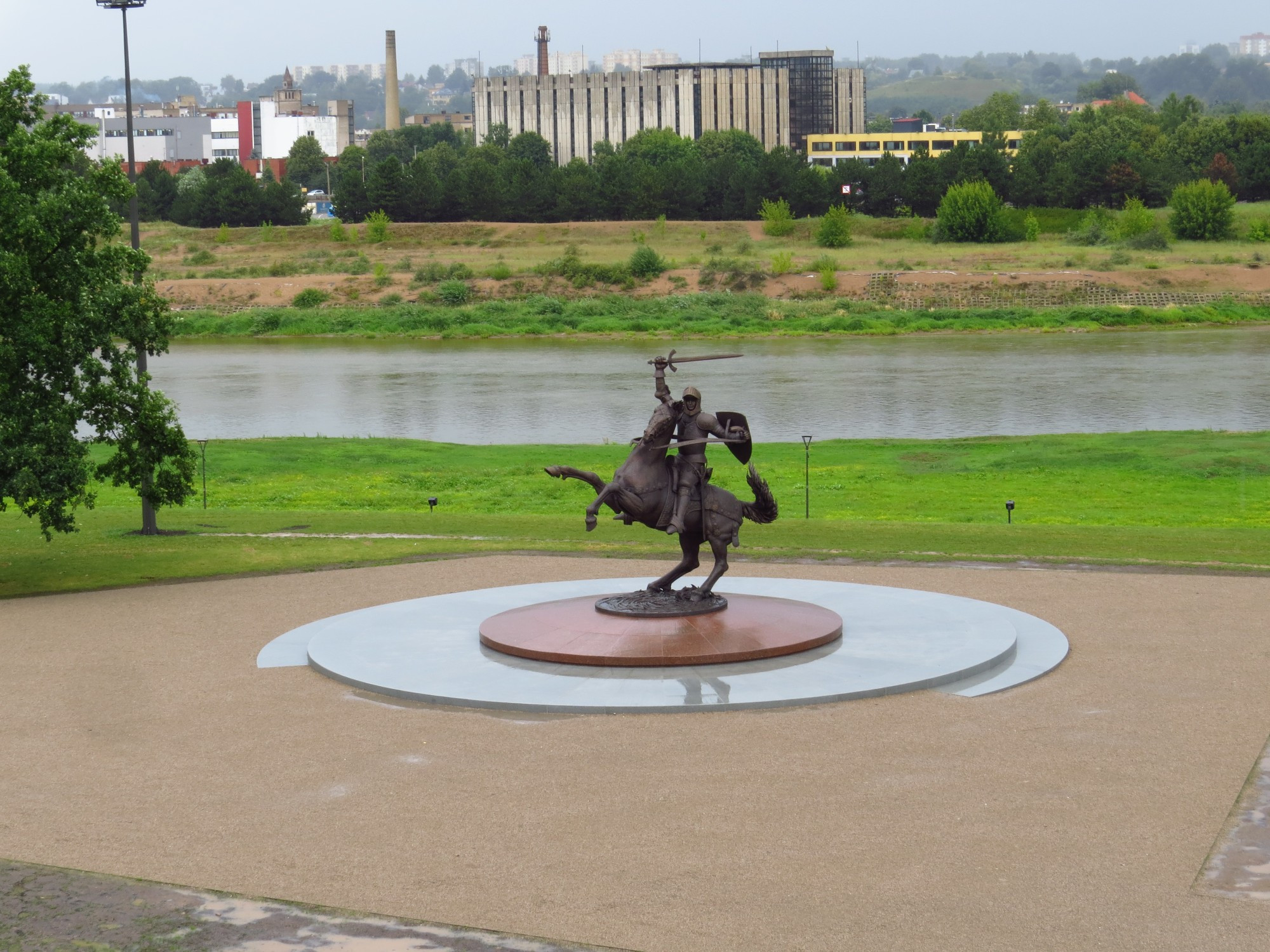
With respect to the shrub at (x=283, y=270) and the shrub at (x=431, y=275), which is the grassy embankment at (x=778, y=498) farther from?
the shrub at (x=283, y=270)

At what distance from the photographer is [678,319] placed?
8888 cm

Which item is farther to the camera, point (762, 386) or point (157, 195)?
point (157, 195)

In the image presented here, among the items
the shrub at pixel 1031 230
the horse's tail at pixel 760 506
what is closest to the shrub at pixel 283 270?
the shrub at pixel 1031 230

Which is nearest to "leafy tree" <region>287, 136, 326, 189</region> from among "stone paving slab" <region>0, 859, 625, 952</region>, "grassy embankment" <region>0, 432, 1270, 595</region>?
"grassy embankment" <region>0, 432, 1270, 595</region>

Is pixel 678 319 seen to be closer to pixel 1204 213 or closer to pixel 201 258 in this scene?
pixel 1204 213

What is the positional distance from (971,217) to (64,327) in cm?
9210

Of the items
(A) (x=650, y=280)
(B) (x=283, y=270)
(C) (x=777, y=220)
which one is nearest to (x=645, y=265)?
(A) (x=650, y=280)

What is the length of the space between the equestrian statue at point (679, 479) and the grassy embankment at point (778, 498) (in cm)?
640

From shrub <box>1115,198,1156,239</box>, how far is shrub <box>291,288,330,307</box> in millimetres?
53193

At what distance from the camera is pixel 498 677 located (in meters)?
16.8

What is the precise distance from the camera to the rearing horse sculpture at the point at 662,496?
1816 centimetres

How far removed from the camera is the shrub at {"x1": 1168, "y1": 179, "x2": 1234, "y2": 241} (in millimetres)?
104562

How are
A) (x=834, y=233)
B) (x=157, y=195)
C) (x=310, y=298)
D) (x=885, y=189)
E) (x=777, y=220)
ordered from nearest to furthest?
1. (x=310, y=298)
2. (x=834, y=233)
3. (x=777, y=220)
4. (x=885, y=189)
5. (x=157, y=195)

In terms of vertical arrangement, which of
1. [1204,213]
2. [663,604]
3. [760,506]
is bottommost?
[663,604]
